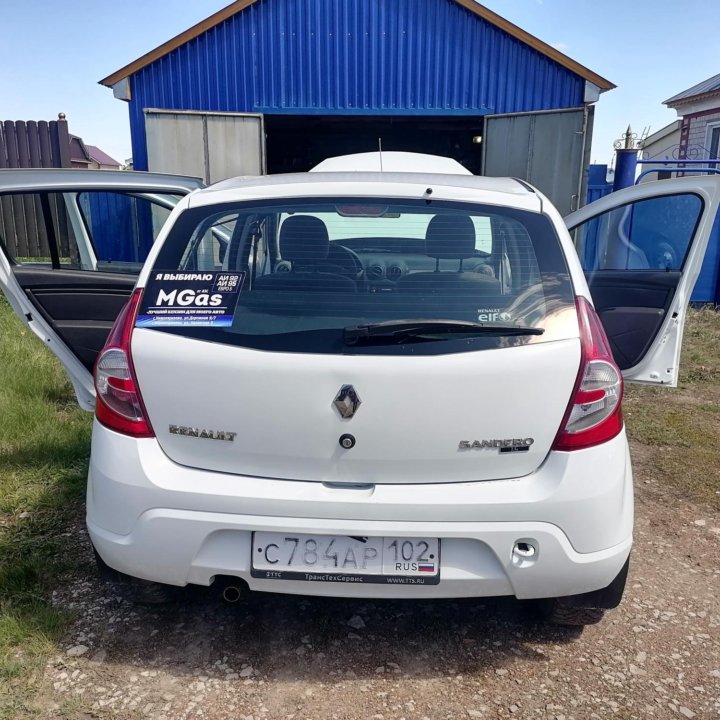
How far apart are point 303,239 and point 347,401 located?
713 millimetres

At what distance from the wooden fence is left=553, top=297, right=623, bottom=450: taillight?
10.8 meters

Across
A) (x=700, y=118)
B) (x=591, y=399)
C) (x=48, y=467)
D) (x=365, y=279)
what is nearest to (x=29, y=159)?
(x=48, y=467)

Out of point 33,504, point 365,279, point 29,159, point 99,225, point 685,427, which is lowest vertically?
point 685,427

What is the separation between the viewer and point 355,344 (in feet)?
7.22

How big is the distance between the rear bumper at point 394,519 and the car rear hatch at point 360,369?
7cm

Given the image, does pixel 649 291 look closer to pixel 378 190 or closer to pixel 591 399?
pixel 591 399

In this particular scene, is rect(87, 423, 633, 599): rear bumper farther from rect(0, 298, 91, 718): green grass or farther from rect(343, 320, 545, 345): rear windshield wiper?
rect(0, 298, 91, 718): green grass

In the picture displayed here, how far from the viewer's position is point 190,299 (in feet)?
7.58

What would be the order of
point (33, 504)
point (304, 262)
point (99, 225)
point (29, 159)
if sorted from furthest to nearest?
point (29, 159)
point (99, 225)
point (33, 504)
point (304, 262)

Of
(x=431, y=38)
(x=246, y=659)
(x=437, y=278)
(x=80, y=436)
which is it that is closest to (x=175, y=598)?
(x=246, y=659)

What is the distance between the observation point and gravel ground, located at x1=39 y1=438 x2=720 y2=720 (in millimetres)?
2277

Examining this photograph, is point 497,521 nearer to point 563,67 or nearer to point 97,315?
point 97,315

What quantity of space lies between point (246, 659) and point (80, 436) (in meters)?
2.55

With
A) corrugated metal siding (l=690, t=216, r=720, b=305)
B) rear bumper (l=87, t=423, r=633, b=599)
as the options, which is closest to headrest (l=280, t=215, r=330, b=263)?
rear bumper (l=87, t=423, r=633, b=599)
